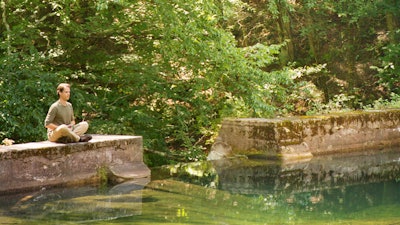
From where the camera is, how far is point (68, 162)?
8.81m

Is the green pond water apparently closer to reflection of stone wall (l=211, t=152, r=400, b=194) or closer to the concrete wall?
reflection of stone wall (l=211, t=152, r=400, b=194)

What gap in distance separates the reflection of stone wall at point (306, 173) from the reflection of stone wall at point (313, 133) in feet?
1.41

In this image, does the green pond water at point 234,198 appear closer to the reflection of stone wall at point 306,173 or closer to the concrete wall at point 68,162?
the reflection of stone wall at point 306,173

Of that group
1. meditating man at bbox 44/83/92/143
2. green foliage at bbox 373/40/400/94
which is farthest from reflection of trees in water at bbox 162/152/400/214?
green foliage at bbox 373/40/400/94

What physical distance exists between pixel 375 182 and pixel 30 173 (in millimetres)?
4997

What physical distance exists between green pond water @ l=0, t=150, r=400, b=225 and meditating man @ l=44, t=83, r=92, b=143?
751 millimetres

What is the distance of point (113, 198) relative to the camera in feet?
26.3

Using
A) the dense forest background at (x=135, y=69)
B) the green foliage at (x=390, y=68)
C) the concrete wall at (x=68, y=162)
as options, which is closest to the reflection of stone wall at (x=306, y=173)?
the concrete wall at (x=68, y=162)

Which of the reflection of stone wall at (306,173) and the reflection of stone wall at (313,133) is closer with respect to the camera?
the reflection of stone wall at (306,173)

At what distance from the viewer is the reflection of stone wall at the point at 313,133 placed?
11586mm

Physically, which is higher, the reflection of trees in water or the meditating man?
the meditating man

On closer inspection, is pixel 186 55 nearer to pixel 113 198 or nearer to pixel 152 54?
pixel 152 54

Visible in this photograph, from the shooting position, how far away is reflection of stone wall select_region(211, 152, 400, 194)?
Result: 29.8 feet

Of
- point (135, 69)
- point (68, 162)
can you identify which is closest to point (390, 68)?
point (135, 69)
